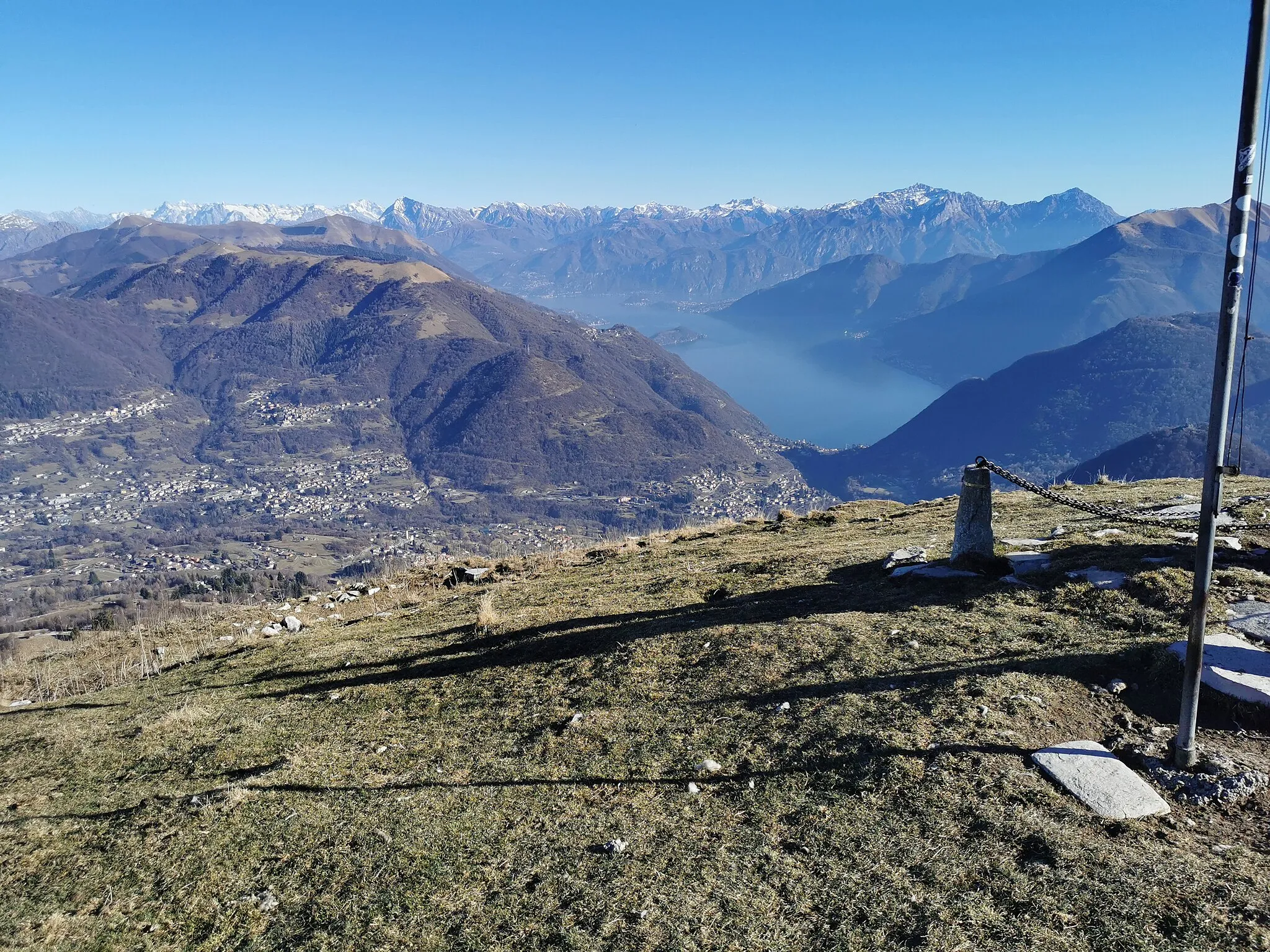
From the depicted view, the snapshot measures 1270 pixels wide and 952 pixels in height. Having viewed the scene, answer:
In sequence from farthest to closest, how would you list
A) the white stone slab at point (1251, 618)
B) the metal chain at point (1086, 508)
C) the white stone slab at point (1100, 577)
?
the metal chain at point (1086, 508) → the white stone slab at point (1100, 577) → the white stone slab at point (1251, 618)

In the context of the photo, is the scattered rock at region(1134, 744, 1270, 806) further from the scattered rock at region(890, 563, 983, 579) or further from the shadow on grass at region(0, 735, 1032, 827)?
the scattered rock at region(890, 563, 983, 579)

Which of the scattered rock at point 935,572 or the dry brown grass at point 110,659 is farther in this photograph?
the dry brown grass at point 110,659

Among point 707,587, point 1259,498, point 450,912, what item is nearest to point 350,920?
point 450,912

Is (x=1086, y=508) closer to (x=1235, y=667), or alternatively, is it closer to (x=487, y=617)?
(x=1235, y=667)

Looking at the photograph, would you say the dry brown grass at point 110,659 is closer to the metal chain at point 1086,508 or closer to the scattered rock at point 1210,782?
the metal chain at point 1086,508

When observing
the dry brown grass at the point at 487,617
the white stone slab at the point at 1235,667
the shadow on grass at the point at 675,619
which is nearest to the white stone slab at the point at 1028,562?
the shadow on grass at the point at 675,619

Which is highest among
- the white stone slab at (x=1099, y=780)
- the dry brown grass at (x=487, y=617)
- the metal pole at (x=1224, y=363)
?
the metal pole at (x=1224, y=363)

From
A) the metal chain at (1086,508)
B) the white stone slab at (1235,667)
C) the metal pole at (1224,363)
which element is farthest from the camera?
the metal chain at (1086,508)

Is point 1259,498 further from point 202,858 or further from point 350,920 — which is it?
point 202,858
